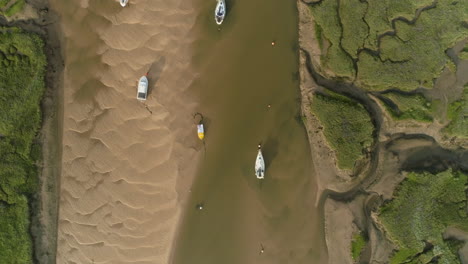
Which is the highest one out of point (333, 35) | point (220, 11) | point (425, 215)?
point (220, 11)

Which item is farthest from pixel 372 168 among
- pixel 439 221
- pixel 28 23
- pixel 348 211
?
pixel 28 23

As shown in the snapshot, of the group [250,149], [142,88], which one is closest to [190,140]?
[250,149]

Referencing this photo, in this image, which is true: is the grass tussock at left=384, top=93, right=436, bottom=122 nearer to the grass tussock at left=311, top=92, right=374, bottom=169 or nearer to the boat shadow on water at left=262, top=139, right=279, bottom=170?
the grass tussock at left=311, top=92, right=374, bottom=169

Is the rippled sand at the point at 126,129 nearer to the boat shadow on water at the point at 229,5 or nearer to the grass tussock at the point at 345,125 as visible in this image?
the boat shadow on water at the point at 229,5

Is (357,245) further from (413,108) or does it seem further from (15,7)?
(15,7)

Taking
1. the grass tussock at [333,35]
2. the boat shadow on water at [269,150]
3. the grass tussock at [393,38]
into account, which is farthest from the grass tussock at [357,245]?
the grass tussock at [333,35]
